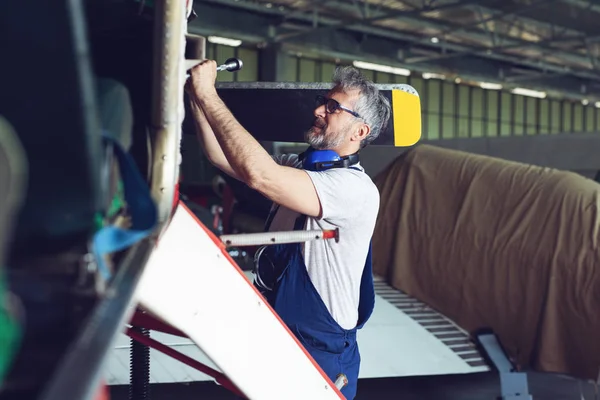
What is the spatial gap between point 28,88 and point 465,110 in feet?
82.9

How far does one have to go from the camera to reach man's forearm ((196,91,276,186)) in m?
1.68

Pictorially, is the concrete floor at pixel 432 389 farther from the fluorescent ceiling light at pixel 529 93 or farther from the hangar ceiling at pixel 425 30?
the fluorescent ceiling light at pixel 529 93

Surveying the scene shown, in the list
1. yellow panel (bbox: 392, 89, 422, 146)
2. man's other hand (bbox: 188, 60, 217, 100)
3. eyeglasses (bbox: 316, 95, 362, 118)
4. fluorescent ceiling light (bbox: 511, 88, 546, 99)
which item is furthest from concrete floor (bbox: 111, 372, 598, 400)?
fluorescent ceiling light (bbox: 511, 88, 546, 99)

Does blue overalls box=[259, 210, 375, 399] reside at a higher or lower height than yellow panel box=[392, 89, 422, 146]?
lower

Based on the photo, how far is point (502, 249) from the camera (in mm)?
4434

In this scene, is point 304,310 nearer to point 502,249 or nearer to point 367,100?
point 367,100

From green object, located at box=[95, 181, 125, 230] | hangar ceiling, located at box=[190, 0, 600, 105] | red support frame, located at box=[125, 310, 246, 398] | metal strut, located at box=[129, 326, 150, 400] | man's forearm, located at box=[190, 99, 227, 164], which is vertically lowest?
metal strut, located at box=[129, 326, 150, 400]

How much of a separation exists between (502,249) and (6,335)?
4.11 meters

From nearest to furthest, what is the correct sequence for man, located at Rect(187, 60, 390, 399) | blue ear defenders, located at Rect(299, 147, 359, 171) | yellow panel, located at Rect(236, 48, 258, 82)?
man, located at Rect(187, 60, 390, 399) < blue ear defenders, located at Rect(299, 147, 359, 171) < yellow panel, located at Rect(236, 48, 258, 82)

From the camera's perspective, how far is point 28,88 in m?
0.64

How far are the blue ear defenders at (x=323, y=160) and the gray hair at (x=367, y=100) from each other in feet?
0.46

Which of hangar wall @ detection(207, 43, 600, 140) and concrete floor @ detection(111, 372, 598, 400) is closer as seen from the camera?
concrete floor @ detection(111, 372, 598, 400)

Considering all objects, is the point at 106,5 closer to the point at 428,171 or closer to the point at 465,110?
the point at 428,171

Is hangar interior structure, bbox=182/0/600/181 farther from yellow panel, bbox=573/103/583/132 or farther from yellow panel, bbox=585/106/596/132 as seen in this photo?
yellow panel, bbox=585/106/596/132
